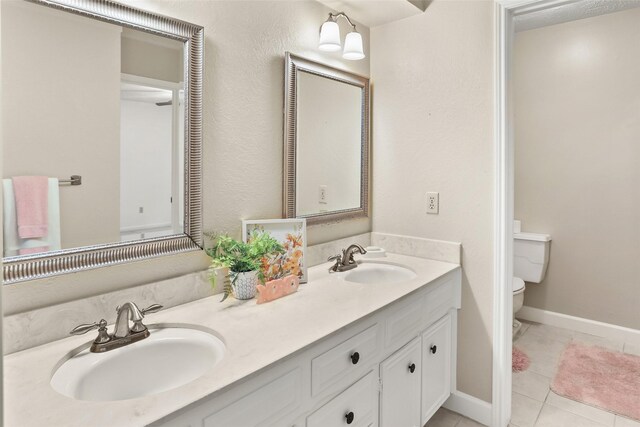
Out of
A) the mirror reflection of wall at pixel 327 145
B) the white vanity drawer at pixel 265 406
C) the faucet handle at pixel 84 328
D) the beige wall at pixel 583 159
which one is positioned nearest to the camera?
the white vanity drawer at pixel 265 406

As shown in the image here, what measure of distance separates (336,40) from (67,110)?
3.96 feet

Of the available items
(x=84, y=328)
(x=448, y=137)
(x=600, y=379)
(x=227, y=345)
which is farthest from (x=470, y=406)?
(x=84, y=328)

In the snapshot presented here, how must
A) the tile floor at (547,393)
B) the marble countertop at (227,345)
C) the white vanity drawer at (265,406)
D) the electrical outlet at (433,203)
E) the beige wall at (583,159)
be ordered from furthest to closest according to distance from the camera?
the beige wall at (583,159) < the electrical outlet at (433,203) < the tile floor at (547,393) < the white vanity drawer at (265,406) < the marble countertop at (227,345)

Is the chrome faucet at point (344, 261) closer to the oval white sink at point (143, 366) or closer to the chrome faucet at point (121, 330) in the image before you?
the oval white sink at point (143, 366)

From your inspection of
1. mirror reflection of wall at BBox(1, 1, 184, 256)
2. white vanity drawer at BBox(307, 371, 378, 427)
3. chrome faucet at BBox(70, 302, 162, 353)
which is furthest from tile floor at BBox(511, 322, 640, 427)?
mirror reflection of wall at BBox(1, 1, 184, 256)

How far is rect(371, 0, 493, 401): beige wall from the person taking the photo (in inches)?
79.5

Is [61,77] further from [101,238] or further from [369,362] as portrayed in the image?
[369,362]

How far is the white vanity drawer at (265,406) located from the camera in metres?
0.99

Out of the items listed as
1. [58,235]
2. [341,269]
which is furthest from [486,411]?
[58,235]

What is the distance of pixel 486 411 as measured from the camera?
6.73ft

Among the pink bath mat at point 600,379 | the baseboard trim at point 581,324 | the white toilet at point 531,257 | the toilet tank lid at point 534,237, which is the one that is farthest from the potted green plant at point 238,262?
the baseboard trim at point 581,324

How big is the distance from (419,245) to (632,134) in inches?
75.5

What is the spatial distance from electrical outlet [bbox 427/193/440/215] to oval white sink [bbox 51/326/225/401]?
1.39m

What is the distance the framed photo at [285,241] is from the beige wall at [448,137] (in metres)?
0.75
